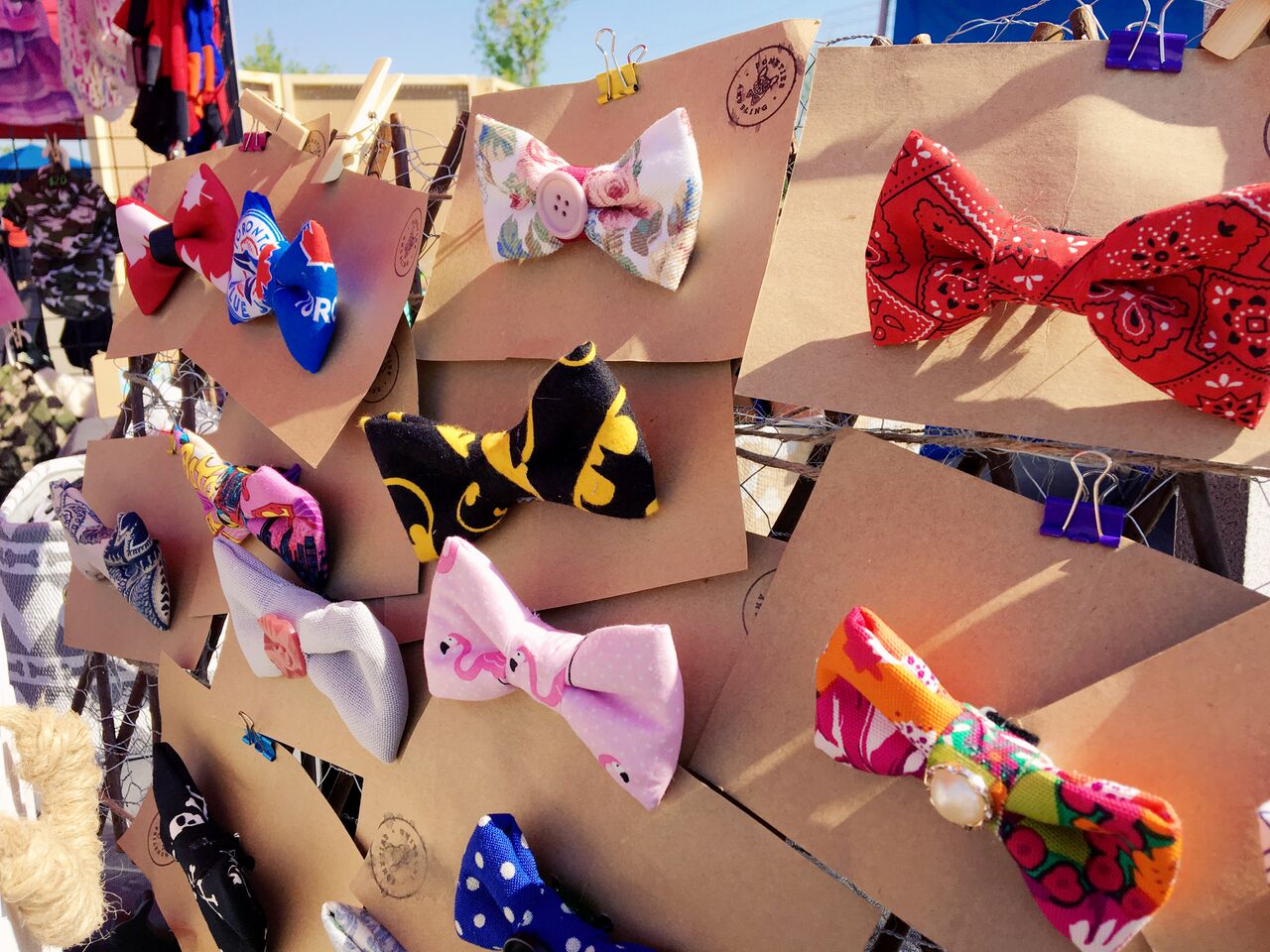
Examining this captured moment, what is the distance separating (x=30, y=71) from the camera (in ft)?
8.59

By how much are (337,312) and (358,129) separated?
19 cm

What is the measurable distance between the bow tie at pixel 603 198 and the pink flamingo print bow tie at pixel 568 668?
0.82 ft

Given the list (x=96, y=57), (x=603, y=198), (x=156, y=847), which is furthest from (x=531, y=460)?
(x=96, y=57)

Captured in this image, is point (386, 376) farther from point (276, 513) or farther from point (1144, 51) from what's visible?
point (1144, 51)

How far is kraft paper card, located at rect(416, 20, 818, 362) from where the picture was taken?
2.12 ft

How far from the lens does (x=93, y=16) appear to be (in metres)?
2.08

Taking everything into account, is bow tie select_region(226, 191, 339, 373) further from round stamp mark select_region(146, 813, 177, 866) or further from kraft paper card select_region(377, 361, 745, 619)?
round stamp mark select_region(146, 813, 177, 866)

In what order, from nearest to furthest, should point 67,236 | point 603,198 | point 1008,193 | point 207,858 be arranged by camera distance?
point 1008,193 → point 603,198 → point 207,858 → point 67,236

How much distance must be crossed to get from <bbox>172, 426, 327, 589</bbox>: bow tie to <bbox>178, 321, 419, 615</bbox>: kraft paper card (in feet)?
0.06

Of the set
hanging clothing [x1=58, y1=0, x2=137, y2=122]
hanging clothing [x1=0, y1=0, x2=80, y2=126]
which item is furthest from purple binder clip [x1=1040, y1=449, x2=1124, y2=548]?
hanging clothing [x1=0, y1=0, x2=80, y2=126]

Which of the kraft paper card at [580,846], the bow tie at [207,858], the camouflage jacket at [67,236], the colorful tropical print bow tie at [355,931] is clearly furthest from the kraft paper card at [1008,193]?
the camouflage jacket at [67,236]

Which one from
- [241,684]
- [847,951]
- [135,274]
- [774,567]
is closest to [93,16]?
[135,274]

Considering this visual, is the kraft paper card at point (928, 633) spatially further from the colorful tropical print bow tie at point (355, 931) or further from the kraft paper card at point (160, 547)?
the kraft paper card at point (160, 547)

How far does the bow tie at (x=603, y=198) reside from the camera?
65 cm
